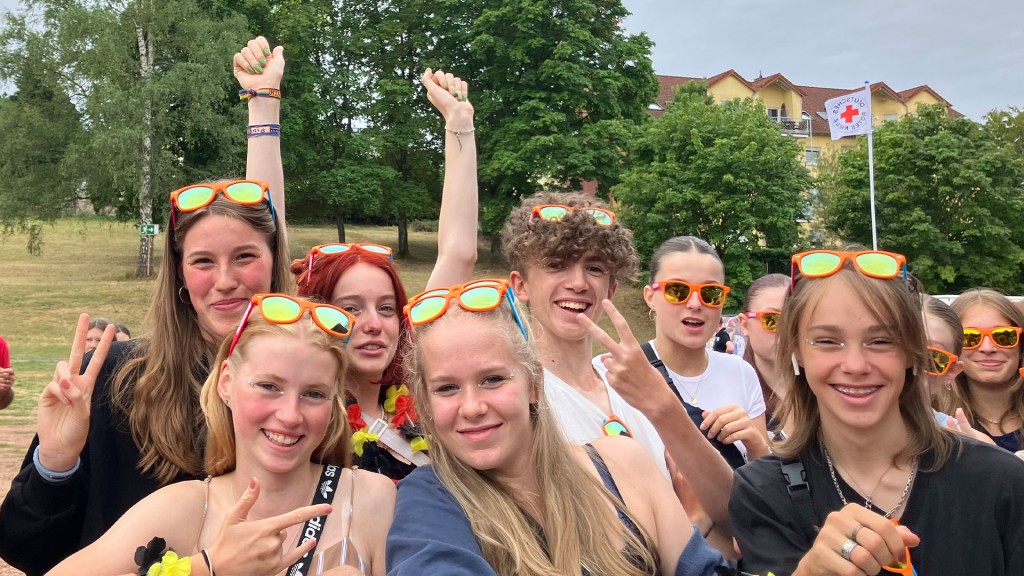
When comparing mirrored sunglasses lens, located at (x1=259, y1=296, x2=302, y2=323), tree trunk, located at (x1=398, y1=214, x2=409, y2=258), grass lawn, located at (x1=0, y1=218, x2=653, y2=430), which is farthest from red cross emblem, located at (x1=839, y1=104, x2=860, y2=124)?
mirrored sunglasses lens, located at (x1=259, y1=296, x2=302, y2=323)

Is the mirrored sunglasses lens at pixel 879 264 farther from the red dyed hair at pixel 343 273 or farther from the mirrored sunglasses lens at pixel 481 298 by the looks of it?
the red dyed hair at pixel 343 273

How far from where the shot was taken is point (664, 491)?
2559 mm

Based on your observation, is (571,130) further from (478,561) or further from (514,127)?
(478,561)

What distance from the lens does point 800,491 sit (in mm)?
2539

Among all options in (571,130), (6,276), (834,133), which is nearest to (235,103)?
(6,276)

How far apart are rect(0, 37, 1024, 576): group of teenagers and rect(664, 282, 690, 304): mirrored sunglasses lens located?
1.04 metres

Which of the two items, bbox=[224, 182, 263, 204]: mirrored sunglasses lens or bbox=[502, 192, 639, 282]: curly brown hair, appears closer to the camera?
A: bbox=[224, 182, 263, 204]: mirrored sunglasses lens

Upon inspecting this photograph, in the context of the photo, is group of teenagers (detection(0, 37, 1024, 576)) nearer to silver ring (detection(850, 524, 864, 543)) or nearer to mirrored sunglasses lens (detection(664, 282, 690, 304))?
silver ring (detection(850, 524, 864, 543))

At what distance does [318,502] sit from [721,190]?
32.4 meters

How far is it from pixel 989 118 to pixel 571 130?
23.8 meters

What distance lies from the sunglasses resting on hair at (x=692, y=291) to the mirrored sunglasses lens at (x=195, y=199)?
92.0 inches

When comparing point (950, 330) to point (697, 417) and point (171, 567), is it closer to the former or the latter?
point (697, 417)

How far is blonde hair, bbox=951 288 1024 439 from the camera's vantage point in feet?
14.5

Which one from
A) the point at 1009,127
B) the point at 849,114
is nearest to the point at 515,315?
the point at 849,114
